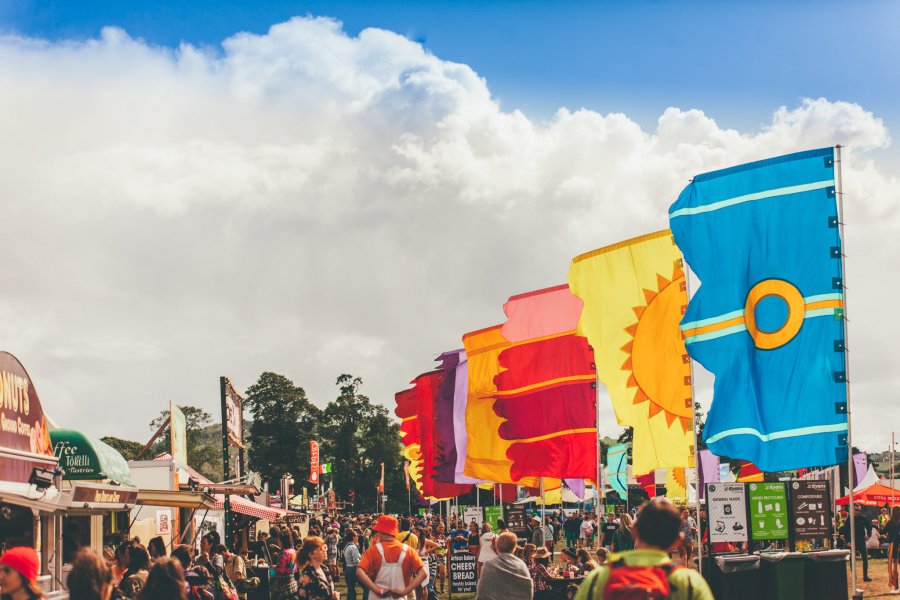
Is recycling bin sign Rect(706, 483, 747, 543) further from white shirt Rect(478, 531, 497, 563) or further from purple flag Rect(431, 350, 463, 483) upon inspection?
purple flag Rect(431, 350, 463, 483)

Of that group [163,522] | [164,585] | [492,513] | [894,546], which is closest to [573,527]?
[492,513]

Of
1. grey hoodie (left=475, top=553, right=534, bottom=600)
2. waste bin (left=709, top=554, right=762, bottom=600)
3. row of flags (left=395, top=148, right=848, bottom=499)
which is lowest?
waste bin (left=709, top=554, right=762, bottom=600)

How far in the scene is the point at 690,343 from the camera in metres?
14.3

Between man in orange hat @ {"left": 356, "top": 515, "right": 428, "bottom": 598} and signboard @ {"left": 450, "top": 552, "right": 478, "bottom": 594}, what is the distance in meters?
10.5

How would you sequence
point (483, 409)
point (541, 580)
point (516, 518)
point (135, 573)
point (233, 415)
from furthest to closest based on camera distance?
point (233, 415) < point (483, 409) < point (516, 518) < point (541, 580) < point (135, 573)

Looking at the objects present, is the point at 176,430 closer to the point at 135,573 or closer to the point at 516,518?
the point at 516,518

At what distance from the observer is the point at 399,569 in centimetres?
1118

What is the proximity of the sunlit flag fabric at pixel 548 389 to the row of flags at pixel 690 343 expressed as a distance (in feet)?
0.10

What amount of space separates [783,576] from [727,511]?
1.45 meters

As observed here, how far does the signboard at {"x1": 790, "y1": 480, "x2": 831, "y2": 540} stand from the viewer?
1561cm

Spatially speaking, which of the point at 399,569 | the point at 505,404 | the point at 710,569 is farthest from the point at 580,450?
the point at 399,569

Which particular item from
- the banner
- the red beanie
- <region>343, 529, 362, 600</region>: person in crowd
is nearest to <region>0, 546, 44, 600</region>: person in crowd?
the red beanie

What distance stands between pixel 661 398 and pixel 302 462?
79.7m

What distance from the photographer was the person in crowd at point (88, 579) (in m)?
6.05
